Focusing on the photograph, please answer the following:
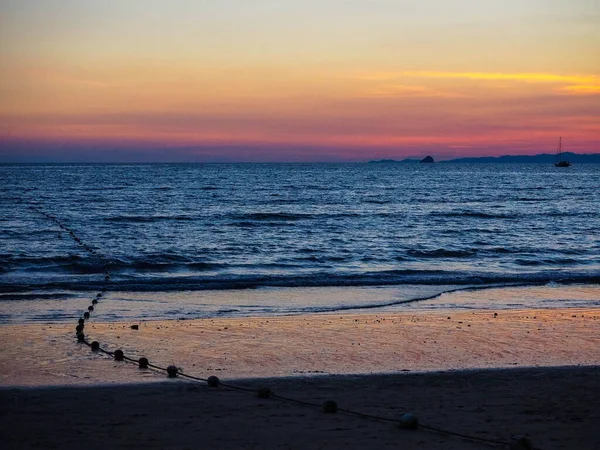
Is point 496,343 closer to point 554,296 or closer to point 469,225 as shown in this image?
point 554,296

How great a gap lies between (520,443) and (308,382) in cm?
332

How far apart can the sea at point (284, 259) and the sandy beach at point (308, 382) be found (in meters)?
2.42

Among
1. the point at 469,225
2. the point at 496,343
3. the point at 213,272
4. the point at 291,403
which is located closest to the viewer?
the point at 291,403

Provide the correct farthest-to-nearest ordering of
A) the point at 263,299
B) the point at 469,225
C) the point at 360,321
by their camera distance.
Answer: the point at 469,225 → the point at 263,299 → the point at 360,321

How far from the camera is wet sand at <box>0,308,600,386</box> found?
988 cm

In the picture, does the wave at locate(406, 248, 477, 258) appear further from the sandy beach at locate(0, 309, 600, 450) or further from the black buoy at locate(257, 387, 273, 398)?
the black buoy at locate(257, 387, 273, 398)

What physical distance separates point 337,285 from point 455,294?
3364 millimetres

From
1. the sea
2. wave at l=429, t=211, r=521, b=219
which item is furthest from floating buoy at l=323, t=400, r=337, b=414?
wave at l=429, t=211, r=521, b=219

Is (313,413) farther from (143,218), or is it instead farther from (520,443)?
(143,218)

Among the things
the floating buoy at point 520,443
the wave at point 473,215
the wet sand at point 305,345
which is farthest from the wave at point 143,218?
the floating buoy at point 520,443

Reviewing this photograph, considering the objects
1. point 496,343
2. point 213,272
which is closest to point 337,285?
point 213,272

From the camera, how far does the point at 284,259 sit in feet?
81.5

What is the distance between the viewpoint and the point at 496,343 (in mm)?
11672

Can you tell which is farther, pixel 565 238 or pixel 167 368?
pixel 565 238
